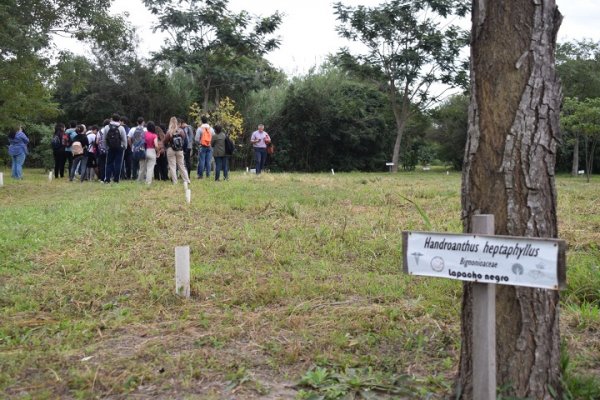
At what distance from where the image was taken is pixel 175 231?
8.89 m

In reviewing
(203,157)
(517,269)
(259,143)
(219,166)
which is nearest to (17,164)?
(203,157)

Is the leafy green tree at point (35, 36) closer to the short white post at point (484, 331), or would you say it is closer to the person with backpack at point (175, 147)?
the person with backpack at point (175, 147)

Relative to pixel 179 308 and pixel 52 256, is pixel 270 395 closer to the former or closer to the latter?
pixel 179 308

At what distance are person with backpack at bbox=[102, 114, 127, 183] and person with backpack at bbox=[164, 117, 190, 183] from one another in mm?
1840

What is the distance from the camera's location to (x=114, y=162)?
1742 cm

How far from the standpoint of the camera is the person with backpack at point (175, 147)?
50.6 ft

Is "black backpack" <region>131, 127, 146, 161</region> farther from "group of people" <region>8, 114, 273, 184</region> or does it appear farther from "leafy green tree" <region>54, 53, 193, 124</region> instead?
"leafy green tree" <region>54, 53, 193, 124</region>

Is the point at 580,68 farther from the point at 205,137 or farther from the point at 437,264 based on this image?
the point at 437,264

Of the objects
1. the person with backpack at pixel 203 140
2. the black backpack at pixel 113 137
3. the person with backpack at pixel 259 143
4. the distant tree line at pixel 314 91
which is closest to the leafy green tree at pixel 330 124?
the distant tree line at pixel 314 91

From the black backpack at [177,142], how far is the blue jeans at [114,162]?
7.70 feet

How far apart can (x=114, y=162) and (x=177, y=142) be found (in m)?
3.02

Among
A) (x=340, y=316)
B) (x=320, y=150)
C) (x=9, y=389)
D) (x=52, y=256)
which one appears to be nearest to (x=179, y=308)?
(x=340, y=316)

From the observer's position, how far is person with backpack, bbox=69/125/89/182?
1793 centimetres

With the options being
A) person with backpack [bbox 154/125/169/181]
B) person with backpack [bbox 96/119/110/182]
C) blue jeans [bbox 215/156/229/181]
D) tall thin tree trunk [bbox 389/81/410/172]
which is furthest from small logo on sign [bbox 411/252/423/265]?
tall thin tree trunk [bbox 389/81/410/172]
